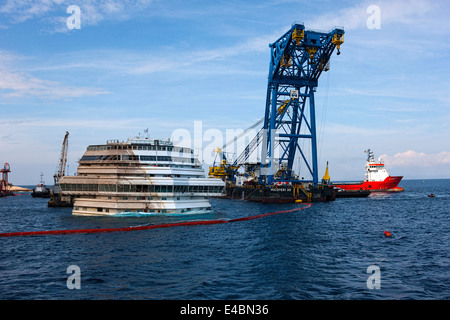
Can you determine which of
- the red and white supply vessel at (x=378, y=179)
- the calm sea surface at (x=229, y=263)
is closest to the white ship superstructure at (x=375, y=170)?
the red and white supply vessel at (x=378, y=179)

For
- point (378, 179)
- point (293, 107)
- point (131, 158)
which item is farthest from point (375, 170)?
point (131, 158)

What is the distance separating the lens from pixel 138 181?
178 feet

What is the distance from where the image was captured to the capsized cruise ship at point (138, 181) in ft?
180

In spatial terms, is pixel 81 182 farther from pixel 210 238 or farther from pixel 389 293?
pixel 389 293

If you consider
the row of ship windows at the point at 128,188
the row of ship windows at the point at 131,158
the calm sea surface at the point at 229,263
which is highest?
the row of ship windows at the point at 131,158

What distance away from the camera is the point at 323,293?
75.0 feet

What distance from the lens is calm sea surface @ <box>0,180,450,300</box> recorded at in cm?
2322

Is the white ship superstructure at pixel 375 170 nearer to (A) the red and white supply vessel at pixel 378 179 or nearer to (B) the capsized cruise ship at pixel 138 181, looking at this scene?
(A) the red and white supply vessel at pixel 378 179

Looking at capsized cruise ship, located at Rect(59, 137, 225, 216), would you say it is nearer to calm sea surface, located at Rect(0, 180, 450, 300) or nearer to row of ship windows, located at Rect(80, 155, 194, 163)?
row of ship windows, located at Rect(80, 155, 194, 163)

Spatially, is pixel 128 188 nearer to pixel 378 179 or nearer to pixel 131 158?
pixel 131 158

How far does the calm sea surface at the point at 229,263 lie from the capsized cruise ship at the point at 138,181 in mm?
5916
